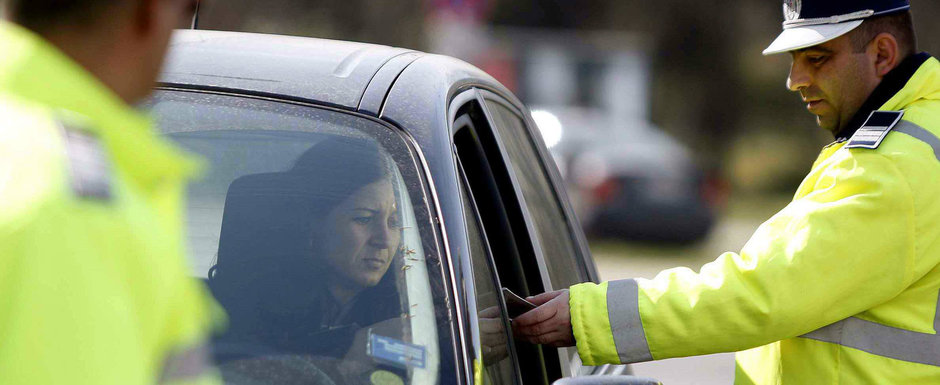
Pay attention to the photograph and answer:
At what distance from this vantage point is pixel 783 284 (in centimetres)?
241

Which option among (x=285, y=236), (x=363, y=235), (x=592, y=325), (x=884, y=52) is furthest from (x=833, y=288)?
(x=285, y=236)

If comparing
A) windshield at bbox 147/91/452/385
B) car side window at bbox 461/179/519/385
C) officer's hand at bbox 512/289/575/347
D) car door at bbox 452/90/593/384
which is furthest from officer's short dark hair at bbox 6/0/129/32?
officer's hand at bbox 512/289/575/347

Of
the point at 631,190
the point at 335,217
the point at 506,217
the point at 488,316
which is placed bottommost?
the point at 631,190

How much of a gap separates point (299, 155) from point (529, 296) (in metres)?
0.87

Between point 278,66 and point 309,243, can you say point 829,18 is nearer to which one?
point 278,66

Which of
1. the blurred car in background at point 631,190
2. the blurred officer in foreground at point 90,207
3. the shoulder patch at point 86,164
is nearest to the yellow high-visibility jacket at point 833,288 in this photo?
the blurred officer in foreground at point 90,207

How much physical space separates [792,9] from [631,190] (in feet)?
39.1

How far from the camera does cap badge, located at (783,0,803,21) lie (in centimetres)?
279

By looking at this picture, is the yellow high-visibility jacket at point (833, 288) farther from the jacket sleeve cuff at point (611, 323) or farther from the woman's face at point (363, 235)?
the woman's face at point (363, 235)

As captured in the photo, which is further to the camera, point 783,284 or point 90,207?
point 783,284

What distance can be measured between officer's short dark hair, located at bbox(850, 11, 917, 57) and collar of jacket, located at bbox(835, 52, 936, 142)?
50 millimetres

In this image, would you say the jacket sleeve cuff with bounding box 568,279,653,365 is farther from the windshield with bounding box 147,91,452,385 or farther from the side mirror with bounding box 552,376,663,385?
the windshield with bounding box 147,91,452,385

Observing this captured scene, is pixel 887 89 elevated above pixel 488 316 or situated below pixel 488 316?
above

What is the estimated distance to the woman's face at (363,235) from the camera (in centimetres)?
199
